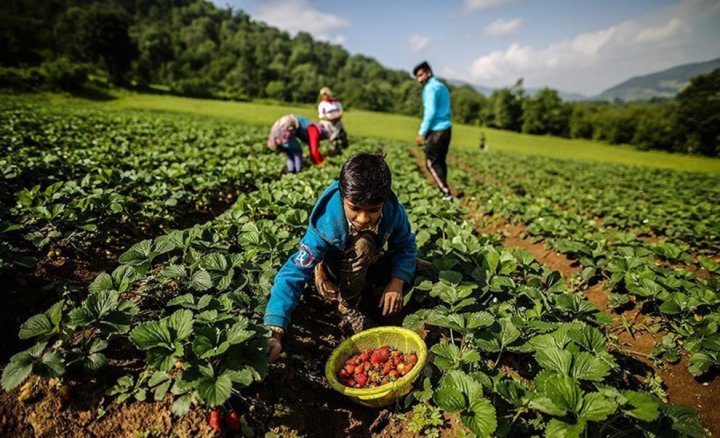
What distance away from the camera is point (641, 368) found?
2457 millimetres

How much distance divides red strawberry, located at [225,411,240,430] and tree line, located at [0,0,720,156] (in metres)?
41.8

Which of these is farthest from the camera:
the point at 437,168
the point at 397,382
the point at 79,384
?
the point at 437,168

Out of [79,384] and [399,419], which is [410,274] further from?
[79,384]

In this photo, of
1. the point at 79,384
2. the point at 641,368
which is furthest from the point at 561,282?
the point at 79,384

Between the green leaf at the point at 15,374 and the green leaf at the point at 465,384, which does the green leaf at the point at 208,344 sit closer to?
the green leaf at the point at 15,374

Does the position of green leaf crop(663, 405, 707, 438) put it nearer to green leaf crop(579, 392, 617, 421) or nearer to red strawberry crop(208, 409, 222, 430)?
green leaf crop(579, 392, 617, 421)

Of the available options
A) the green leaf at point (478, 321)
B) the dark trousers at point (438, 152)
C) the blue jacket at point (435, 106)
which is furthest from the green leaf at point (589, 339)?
the blue jacket at point (435, 106)

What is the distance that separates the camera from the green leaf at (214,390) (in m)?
1.39

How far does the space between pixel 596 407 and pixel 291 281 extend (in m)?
1.68

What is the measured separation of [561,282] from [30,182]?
6.72m

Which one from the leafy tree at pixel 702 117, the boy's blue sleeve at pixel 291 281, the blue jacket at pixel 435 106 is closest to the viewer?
the boy's blue sleeve at pixel 291 281

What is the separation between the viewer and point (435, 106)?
236 inches

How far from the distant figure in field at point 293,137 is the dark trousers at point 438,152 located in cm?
241

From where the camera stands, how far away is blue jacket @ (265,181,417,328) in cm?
204
